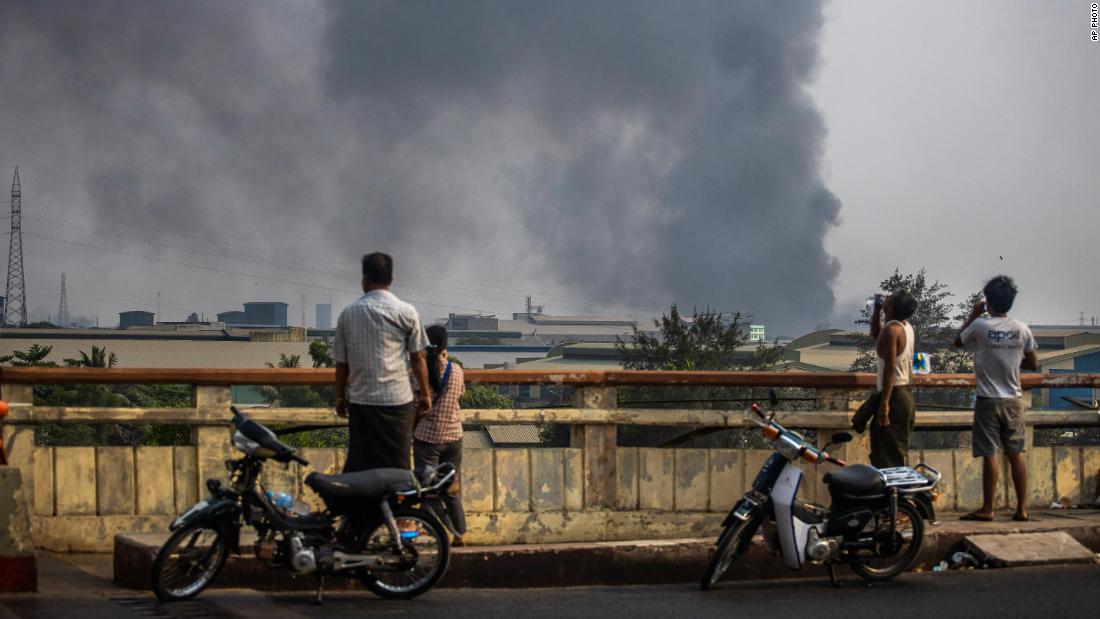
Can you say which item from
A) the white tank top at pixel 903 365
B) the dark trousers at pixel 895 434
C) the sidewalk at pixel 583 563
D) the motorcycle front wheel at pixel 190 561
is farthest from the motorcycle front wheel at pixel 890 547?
the motorcycle front wheel at pixel 190 561

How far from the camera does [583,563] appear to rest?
920 cm

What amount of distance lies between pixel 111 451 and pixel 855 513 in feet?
17.1

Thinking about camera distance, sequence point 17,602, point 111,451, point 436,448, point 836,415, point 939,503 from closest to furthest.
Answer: point 17,602, point 436,448, point 111,451, point 836,415, point 939,503

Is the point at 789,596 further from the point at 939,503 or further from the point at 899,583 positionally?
the point at 939,503

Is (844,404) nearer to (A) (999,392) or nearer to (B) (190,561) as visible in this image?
(A) (999,392)

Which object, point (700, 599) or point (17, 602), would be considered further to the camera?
point (700, 599)

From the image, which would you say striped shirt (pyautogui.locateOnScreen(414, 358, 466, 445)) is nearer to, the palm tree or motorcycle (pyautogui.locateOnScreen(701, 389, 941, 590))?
motorcycle (pyautogui.locateOnScreen(701, 389, 941, 590))

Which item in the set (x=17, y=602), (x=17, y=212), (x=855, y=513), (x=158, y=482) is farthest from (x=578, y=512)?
(x=17, y=212)

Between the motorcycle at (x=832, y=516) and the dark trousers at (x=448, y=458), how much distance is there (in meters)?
1.66

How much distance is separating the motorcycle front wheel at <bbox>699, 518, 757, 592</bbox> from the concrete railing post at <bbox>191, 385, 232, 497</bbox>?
3.50 metres

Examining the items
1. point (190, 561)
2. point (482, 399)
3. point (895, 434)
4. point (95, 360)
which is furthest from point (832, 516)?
point (95, 360)

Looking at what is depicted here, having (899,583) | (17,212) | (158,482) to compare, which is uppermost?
(17,212)

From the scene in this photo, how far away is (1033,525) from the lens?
1017 cm

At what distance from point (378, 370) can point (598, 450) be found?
7.64 feet
